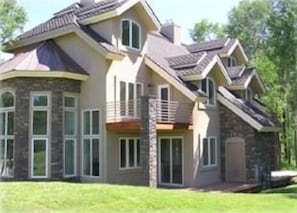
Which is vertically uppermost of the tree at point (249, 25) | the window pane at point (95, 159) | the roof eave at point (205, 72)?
the tree at point (249, 25)

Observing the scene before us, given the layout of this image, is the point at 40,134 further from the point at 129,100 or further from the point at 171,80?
the point at 171,80

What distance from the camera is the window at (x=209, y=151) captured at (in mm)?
18469

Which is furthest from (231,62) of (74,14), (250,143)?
(74,14)

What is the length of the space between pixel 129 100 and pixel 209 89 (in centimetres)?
422

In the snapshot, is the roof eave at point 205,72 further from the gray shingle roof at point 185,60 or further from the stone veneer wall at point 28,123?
the stone veneer wall at point 28,123

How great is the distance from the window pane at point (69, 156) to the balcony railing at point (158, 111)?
71.5 inches

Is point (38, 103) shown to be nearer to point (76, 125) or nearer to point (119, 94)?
point (76, 125)

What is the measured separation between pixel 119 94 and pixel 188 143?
356 centimetres

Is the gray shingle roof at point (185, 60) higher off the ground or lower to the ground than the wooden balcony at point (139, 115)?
higher

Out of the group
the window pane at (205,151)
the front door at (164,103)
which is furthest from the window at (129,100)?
the window pane at (205,151)

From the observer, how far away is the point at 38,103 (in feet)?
52.6

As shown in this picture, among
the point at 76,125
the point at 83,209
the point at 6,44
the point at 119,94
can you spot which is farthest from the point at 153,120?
the point at 6,44

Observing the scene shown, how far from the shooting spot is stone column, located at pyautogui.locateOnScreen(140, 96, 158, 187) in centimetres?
1495

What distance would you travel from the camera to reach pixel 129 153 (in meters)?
17.3
